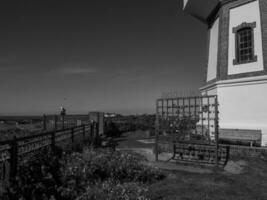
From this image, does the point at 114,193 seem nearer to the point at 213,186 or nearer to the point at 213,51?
the point at 213,186

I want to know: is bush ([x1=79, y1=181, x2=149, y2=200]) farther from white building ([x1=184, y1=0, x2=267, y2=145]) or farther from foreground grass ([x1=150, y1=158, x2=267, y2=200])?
white building ([x1=184, y1=0, x2=267, y2=145])

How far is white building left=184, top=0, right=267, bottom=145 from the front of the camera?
12391 millimetres

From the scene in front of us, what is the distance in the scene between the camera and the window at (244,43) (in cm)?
1296

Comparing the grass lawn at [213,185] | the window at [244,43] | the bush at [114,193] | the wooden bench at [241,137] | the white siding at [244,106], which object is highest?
the window at [244,43]

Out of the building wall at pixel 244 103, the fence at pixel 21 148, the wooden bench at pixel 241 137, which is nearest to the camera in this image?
the fence at pixel 21 148

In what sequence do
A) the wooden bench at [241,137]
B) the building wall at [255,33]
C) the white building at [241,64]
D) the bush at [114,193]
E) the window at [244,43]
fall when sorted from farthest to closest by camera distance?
the window at [244,43] < the building wall at [255,33] < the white building at [241,64] < the wooden bench at [241,137] < the bush at [114,193]

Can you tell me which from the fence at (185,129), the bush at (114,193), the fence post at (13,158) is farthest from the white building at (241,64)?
the fence post at (13,158)

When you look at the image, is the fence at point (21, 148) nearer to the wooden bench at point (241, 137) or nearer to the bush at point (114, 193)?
the bush at point (114, 193)

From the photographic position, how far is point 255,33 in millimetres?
12836

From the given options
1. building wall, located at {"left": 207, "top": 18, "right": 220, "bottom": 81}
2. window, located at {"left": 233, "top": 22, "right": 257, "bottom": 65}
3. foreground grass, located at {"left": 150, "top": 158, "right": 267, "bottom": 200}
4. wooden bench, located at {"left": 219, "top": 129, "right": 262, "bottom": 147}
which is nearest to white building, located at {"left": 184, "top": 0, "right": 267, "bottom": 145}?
window, located at {"left": 233, "top": 22, "right": 257, "bottom": 65}

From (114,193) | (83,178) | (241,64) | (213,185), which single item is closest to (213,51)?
(241,64)

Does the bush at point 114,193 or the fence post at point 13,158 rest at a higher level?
the fence post at point 13,158

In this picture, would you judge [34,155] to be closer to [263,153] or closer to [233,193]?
[233,193]

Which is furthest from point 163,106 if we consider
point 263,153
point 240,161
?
Answer: point 263,153
